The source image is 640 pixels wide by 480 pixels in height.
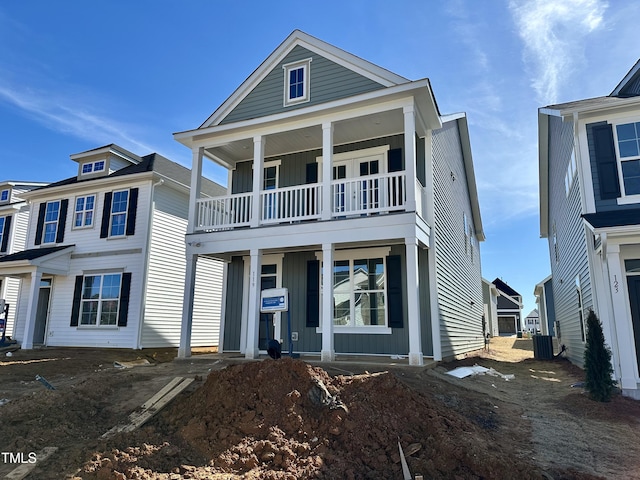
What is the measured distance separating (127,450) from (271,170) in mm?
9472

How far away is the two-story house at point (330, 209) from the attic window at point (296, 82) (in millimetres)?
31

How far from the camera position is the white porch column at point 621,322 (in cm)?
799

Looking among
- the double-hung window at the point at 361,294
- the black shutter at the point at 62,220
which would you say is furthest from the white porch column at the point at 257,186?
the black shutter at the point at 62,220

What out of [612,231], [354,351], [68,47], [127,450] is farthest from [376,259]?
[68,47]

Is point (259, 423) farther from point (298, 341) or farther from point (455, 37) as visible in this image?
point (455, 37)

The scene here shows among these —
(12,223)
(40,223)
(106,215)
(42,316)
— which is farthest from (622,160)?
(12,223)

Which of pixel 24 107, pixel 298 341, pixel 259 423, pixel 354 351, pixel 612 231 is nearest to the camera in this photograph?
pixel 259 423

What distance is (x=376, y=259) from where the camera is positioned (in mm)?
11109

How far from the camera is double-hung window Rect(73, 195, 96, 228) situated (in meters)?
17.1

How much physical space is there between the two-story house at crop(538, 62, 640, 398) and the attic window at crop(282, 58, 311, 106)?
19.6 ft

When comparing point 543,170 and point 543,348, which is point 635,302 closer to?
point 543,348

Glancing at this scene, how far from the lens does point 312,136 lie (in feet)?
37.6

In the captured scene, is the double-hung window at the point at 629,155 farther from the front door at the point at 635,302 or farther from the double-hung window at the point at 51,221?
the double-hung window at the point at 51,221

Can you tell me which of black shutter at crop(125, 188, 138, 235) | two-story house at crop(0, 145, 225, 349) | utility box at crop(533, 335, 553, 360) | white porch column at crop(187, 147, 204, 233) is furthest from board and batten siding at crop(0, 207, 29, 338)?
utility box at crop(533, 335, 553, 360)
